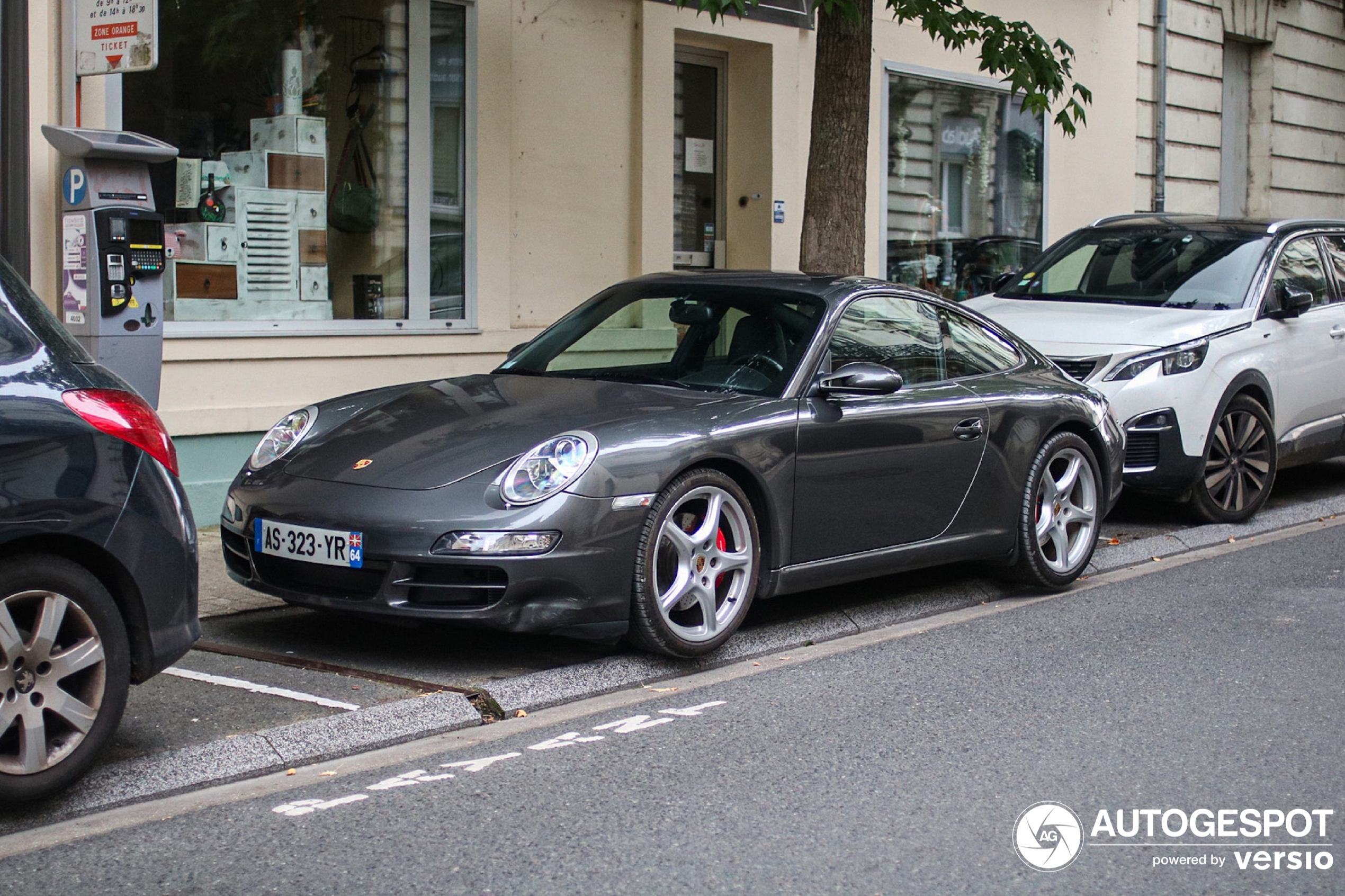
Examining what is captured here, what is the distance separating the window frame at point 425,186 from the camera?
33.8 feet

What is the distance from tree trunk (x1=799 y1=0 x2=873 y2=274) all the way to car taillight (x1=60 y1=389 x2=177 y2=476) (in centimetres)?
567

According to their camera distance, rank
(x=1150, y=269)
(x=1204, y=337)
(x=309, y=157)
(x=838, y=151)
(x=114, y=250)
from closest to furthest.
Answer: (x=114, y=250)
(x=1204, y=337)
(x=838, y=151)
(x=309, y=157)
(x=1150, y=269)

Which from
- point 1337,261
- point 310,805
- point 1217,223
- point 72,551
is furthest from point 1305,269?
point 72,551

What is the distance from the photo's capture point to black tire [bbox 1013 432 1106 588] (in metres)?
7.28

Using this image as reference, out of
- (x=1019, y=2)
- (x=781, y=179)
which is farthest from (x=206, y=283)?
(x=1019, y=2)

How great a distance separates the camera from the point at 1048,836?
4.00 m

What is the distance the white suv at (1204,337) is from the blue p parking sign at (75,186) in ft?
17.7

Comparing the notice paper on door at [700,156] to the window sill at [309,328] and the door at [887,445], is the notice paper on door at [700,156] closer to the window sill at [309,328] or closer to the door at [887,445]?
the window sill at [309,328]

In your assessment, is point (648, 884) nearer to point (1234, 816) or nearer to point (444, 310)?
point (1234, 816)

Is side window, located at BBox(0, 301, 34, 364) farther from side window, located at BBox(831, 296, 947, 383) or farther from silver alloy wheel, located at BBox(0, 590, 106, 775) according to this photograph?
side window, located at BBox(831, 296, 947, 383)

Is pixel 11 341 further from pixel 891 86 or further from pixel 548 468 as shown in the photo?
pixel 891 86

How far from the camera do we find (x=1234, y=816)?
13.6 ft

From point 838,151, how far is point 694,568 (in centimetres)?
449

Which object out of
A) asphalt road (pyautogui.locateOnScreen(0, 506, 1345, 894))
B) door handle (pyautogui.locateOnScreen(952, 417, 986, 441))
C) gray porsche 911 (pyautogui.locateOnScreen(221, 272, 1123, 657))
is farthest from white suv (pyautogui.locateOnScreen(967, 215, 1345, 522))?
asphalt road (pyautogui.locateOnScreen(0, 506, 1345, 894))
